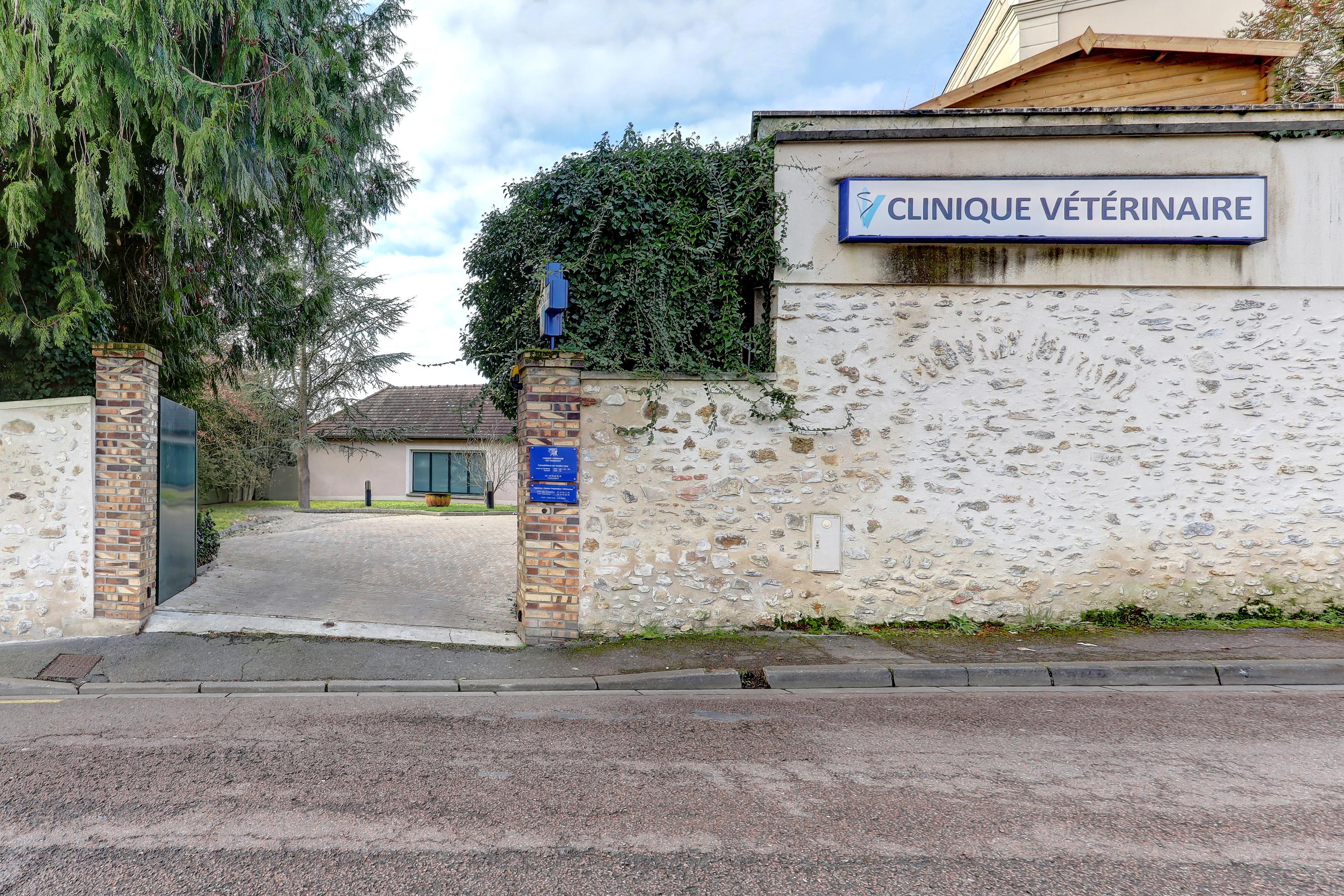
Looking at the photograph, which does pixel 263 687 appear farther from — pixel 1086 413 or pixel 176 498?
pixel 1086 413

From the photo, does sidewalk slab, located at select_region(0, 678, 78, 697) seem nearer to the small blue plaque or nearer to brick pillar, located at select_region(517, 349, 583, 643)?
brick pillar, located at select_region(517, 349, 583, 643)

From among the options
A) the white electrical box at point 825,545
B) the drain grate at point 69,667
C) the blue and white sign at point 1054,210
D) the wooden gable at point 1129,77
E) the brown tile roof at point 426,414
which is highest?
the wooden gable at point 1129,77

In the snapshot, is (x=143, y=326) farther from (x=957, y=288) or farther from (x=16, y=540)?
(x=957, y=288)

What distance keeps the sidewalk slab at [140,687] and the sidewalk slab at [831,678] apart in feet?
15.3

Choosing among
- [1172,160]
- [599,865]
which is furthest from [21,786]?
[1172,160]

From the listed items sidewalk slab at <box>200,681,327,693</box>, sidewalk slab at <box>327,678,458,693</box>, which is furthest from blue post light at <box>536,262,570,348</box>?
sidewalk slab at <box>200,681,327,693</box>

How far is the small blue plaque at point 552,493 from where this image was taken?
6.66m

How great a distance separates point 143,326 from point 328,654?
5.52 metres

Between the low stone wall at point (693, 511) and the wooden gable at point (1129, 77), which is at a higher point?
the wooden gable at point (1129, 77)

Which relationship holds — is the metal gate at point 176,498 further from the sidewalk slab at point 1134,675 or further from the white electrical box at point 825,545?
the sidewalk slab at point 1134,675

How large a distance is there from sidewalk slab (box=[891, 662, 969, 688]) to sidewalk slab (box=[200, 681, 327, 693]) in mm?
4715

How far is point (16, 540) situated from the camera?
6.49 meters

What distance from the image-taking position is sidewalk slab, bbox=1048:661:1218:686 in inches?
225

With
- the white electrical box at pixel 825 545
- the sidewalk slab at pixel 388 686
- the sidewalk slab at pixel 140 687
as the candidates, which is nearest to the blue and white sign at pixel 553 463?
the sidewalk slab at pixel 388 686
